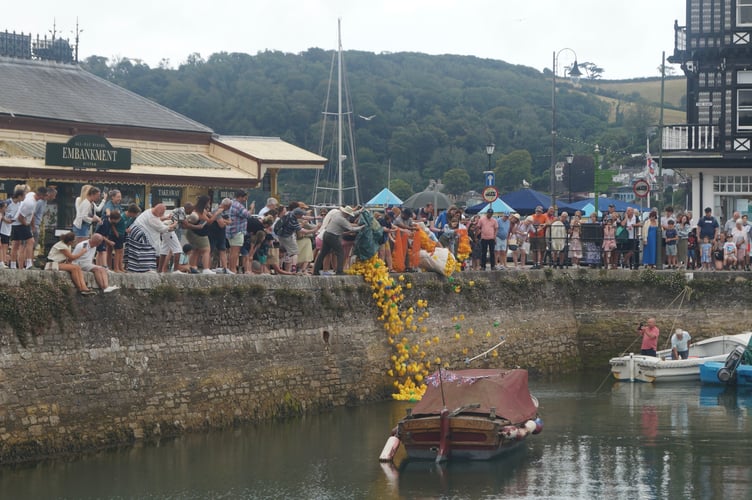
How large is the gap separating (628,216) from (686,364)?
4.72 metres

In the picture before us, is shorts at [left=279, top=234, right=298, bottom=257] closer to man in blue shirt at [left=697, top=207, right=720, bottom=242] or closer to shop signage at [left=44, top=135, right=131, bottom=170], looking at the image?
shop signage at [left=44, top=135, right=131, bottom=170]

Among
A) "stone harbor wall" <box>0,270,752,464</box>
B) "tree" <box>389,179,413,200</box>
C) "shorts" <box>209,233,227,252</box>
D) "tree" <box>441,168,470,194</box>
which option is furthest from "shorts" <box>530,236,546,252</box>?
"tree" <box>441,168,470,194</box>

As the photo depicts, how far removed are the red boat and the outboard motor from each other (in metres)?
9.88

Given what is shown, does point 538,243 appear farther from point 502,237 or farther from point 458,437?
point 458,437

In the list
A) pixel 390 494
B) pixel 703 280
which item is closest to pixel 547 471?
pixel 390 494

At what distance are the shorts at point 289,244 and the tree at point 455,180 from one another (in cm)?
4907

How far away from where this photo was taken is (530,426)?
22.9 metres

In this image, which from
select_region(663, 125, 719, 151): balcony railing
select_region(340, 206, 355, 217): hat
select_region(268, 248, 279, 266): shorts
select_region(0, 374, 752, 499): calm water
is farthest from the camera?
select_region(663, 125, 719, 151): balcony railing

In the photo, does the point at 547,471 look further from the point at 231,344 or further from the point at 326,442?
the point at 231,344

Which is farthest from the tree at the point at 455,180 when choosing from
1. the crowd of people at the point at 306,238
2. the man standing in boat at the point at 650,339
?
the man standing in boat at the point at 650,339

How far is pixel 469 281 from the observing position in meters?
31.3

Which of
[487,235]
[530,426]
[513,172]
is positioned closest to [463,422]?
[530,426]

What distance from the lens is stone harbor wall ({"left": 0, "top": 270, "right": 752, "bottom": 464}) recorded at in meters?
20.1

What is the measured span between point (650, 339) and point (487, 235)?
16.5 feet
